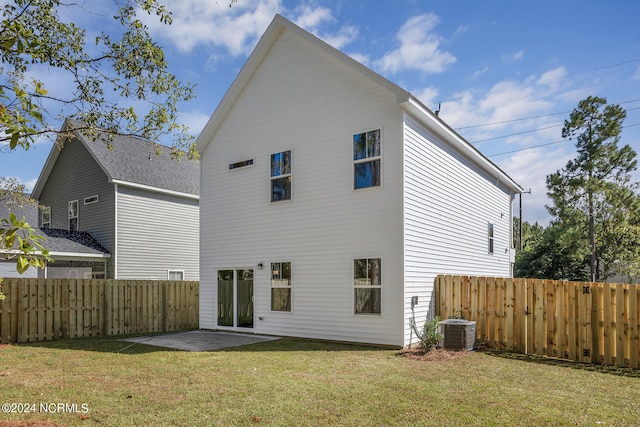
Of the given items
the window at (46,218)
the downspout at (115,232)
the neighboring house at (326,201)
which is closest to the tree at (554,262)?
the neighboring house at (326,201)

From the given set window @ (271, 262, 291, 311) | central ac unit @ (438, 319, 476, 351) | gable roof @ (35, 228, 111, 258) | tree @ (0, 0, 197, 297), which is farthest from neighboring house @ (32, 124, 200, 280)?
central ac unit @ (438, 319, 476, 351)

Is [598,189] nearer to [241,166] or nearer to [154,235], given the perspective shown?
[241,166]

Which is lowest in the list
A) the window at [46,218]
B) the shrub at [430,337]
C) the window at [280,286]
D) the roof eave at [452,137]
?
the shrub at [430,337]

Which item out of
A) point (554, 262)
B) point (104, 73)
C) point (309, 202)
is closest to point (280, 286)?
point (309, 202)

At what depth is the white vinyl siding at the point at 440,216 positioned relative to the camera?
36.3 feet

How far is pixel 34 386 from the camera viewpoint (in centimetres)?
672

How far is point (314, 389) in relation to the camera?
659cm

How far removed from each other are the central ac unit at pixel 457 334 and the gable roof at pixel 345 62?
16.9 ft

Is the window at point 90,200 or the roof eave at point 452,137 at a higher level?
the roof eave at point 452,137

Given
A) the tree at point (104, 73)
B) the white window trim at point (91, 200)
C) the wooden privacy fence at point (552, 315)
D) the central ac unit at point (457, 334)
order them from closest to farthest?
1. the tree at point (104, 73)
2. the wooden privacy fence at point (552, 315)
3. the central ac unit at point (457, 334)
4. the white window trim at point (91, 200)

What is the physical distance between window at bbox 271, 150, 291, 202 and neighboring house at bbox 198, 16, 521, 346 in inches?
1.5

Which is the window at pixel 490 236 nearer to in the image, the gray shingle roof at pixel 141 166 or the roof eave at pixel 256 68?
the roof eave at pixel 256 68

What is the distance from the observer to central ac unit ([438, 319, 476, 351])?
32.7 ft

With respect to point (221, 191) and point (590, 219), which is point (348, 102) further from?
point (590, 219)
